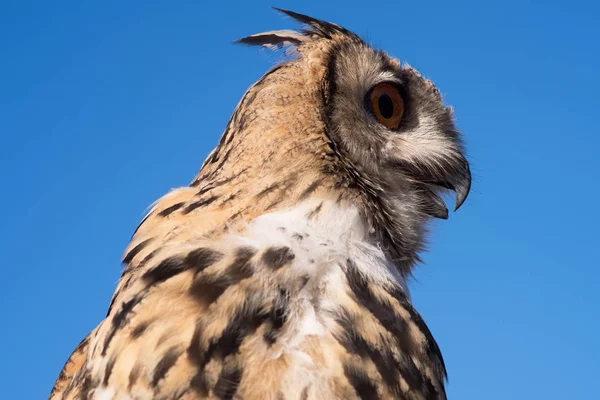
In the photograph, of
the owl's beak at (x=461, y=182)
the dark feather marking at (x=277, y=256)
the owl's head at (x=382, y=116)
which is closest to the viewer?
the dark feather marking at (x=277, y=256)

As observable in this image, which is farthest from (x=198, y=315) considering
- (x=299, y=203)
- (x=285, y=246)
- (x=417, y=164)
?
(x=417, y=164)

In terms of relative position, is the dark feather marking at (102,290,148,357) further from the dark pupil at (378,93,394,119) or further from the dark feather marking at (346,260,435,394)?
the dark pupil at (378,93,394,119)

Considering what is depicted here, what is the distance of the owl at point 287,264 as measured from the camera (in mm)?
1623

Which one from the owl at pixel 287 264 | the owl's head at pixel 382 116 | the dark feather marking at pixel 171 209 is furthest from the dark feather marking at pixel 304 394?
the owl's head at pixel 382 116

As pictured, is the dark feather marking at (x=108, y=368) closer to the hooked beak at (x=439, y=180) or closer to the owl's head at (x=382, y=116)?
the owl's head at (x=382, y=116)

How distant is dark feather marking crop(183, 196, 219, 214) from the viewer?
1975 mm

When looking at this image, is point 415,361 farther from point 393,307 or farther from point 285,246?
point 285,246

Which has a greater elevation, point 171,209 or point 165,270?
point 171,209

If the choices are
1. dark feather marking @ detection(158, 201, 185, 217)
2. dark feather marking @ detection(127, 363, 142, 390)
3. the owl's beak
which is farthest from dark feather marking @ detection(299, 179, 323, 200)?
the owl's beak

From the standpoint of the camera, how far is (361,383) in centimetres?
164

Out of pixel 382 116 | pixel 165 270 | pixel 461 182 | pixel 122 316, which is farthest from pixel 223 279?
pixel 461 182

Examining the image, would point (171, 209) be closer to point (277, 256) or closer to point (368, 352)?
point (277, 256)

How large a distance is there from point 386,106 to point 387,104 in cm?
1

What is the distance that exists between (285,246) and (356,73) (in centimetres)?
92
